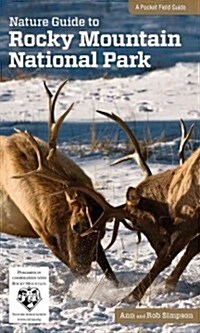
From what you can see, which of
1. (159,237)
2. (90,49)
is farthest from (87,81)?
(159,237)

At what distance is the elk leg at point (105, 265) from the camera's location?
380 cm

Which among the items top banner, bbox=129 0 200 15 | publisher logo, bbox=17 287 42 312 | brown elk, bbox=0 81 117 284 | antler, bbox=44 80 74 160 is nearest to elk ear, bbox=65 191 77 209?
brown elk, bbox=0 81 117 284

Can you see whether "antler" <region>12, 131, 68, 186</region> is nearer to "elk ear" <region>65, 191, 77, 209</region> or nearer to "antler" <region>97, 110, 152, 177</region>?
"elk ear" <region>65, 191, 77, 209</region>

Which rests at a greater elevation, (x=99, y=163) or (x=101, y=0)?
(x=101, y=0)

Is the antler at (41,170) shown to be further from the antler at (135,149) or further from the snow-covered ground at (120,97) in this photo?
the antler at (135,149)

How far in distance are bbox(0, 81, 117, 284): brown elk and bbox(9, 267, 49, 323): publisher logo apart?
96 millimetres

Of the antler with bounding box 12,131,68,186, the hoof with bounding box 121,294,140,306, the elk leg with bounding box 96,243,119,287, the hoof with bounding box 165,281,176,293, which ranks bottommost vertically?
the hoof with bounding box 121,294,140,306

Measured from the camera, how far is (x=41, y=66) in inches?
148

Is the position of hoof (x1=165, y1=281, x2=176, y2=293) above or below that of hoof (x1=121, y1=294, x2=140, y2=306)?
above

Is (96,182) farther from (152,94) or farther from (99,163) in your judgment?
(152,94)

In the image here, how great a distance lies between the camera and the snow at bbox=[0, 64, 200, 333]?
3.75 metres

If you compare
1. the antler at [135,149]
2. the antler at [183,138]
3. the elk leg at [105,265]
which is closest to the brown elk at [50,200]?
the elk leg at [105,265]

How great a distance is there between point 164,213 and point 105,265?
24 cm

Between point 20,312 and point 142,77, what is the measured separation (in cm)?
81
